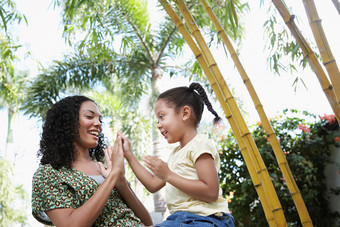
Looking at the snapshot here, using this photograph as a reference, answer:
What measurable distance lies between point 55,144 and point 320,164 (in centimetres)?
469

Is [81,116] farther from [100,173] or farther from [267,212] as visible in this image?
[267,212]

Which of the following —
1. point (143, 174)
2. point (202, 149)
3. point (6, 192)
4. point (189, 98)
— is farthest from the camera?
point (6, 192)

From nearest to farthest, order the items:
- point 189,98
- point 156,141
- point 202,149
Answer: point 202,149 < point 189,98 < point 156,141

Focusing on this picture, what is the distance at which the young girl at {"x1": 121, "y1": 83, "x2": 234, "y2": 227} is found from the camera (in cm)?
153

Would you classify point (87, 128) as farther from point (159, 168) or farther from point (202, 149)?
point (202, 149)

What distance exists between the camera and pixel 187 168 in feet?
5.42

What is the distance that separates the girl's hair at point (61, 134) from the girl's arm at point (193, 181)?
39 centimetres

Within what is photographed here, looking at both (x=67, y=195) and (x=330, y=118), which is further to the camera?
(x=330, y=118)

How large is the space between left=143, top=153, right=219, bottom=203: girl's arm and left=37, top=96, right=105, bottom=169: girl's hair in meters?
0.39

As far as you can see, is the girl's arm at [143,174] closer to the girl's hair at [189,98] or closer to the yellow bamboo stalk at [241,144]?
the girl's hair at [189,98]

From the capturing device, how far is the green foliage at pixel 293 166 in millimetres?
5297

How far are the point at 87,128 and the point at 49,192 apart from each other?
35cm

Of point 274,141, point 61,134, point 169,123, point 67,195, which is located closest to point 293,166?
point 274,141

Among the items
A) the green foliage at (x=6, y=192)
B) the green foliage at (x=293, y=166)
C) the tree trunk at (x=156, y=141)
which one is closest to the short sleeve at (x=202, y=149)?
the green foliage at (x=293, y=166)
